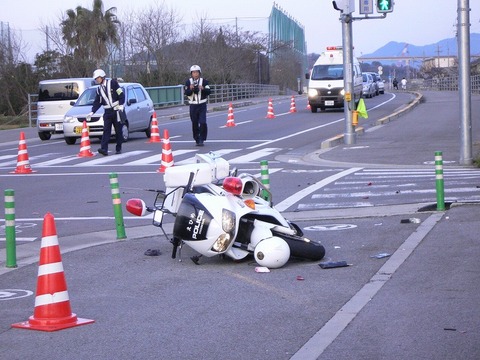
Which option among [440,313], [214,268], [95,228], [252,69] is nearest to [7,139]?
[95,228]

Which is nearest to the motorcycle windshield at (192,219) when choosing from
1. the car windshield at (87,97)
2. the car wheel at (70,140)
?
the car wheel at (70,140)

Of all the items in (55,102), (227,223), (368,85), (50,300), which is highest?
(55,102)

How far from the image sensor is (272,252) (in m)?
9.31

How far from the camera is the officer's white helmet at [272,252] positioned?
30.6 feet

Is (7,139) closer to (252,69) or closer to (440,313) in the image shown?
(440,313)

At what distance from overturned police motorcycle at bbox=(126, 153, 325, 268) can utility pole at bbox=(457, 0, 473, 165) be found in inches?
369

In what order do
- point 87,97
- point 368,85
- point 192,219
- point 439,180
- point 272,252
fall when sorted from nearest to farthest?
point 272,252, point 192,219, point 439,180, point 87,97, point 368,85

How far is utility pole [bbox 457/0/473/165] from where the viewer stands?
18.1 metres

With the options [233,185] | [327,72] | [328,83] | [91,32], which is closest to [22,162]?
[233,185]

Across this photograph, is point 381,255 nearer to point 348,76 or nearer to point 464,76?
point 464,76

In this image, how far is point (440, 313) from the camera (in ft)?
23.8

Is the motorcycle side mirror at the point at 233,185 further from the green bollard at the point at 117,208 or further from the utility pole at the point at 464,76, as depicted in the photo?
the utility pole at the point at 464,76

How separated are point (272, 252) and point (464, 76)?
1041 cm

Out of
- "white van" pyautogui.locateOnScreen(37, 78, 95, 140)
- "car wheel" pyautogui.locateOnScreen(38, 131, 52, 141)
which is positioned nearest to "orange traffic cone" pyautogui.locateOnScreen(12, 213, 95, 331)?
"white van" pyautogui.locateOnScreen(37, 78, 95, 140)
